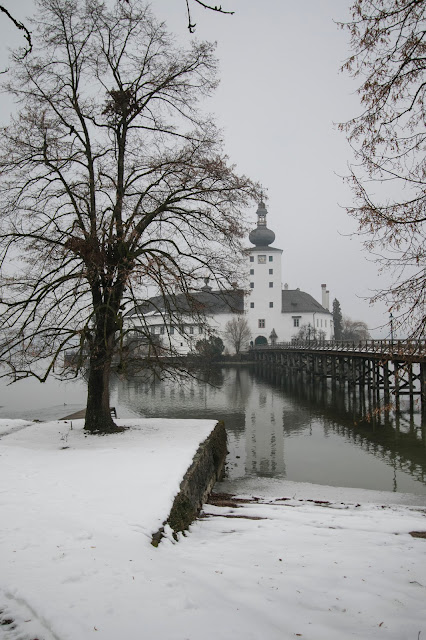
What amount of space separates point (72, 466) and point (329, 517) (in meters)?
3.86

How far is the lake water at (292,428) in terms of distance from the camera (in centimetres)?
1104

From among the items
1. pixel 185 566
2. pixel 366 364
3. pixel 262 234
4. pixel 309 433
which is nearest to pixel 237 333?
pixel 262 234

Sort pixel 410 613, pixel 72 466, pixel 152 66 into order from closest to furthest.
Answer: pixel 410 613 < pixel 72 466 < pixel 152 66

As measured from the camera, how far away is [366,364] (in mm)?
33719

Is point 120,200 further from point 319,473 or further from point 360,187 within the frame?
point 319,473

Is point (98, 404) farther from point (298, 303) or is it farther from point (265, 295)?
point (298, 303)

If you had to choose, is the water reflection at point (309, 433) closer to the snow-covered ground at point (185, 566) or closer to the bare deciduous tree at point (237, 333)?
the snow-covered ground at point (185, 566)

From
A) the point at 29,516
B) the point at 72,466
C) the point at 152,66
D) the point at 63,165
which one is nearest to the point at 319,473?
the point at 72,466

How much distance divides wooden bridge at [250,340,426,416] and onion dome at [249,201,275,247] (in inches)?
707

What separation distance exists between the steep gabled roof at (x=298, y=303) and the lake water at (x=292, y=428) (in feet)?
124

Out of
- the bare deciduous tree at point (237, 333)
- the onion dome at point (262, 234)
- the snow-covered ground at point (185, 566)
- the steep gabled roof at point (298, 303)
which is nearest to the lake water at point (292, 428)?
the snow-covered ground at point (185, 566)

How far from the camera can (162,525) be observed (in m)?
4.99

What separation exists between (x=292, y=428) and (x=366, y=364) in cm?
1812

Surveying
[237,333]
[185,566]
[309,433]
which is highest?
[237,333]
